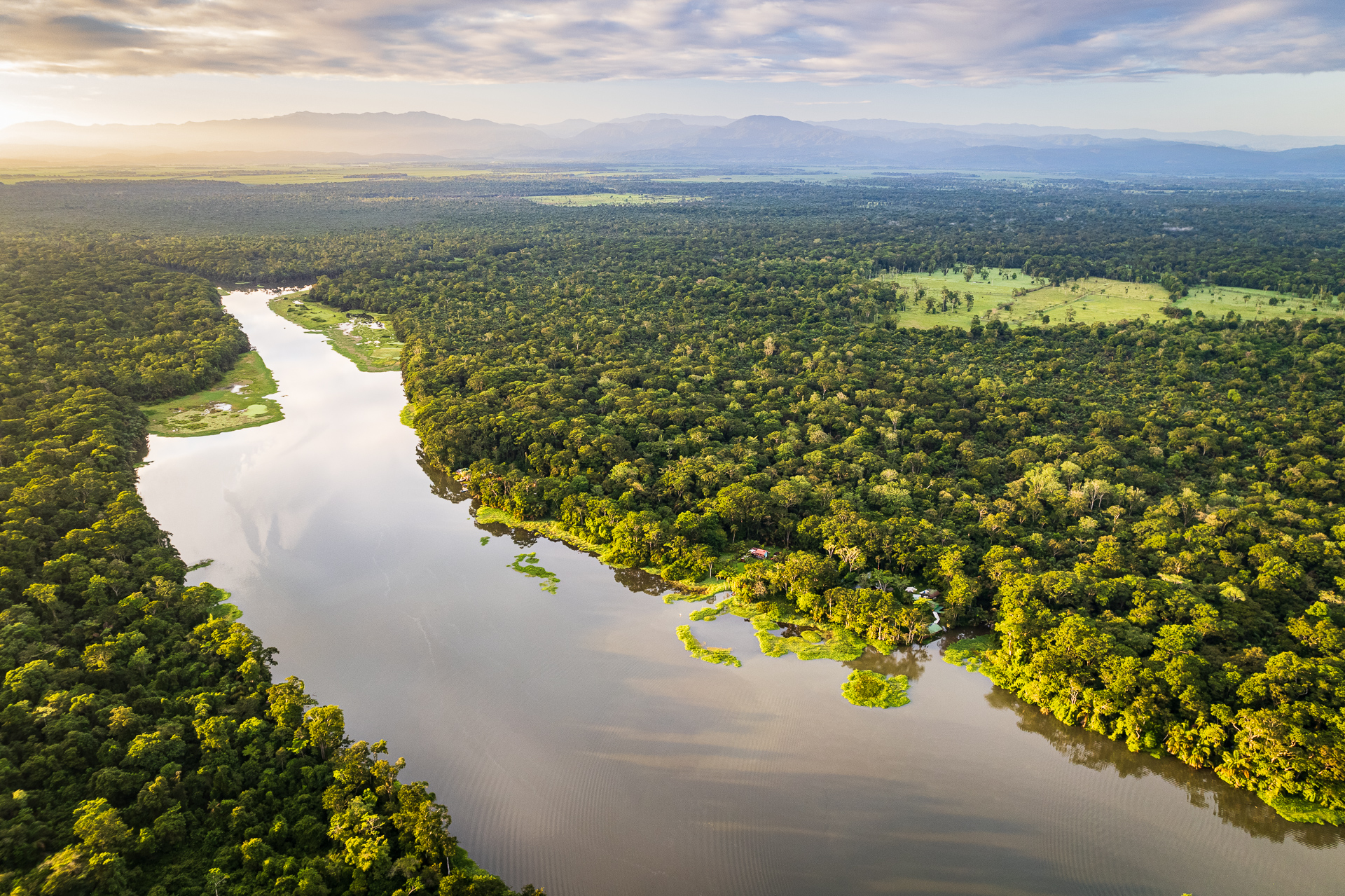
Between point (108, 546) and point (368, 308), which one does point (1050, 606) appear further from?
point (368, 308)

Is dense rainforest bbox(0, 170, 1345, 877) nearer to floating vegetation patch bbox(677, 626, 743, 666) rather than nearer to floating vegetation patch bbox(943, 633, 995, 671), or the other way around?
floating vegetation patch bbox(943, 633, 995, 671)

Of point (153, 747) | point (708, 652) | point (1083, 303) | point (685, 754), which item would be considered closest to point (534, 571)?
point (708, 652)

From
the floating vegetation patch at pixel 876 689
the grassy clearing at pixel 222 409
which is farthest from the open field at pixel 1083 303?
the grassy clearing at pixel 222 409

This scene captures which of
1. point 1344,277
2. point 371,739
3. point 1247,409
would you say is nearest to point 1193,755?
point 371,739

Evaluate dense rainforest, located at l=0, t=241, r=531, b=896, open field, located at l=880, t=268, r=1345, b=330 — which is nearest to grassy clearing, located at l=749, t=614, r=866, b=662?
dense rainforest, located at l=0, t=241, r=531, b=896

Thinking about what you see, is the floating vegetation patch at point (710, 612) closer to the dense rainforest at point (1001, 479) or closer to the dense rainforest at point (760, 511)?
the dense rainforest at point (1001, 479)

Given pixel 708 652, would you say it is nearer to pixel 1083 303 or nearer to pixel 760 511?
pixel 760 511
